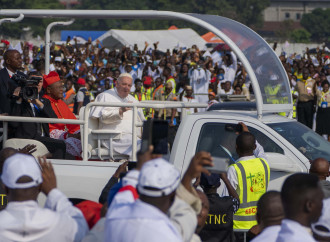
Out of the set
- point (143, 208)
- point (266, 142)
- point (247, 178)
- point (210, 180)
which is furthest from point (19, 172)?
point (266, 142)

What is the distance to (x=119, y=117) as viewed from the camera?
8.38m

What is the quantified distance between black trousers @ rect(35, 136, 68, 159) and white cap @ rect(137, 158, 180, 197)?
4.10m

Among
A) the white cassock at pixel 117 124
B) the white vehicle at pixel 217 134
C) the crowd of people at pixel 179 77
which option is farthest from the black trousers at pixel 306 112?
the white cassock at pixel 117 124

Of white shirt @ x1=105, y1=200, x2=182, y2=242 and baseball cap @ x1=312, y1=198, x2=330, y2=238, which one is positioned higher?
white shirt @ x1=105, y1=200, x2=182, y2=242

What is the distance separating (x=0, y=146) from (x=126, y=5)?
82.5 meters

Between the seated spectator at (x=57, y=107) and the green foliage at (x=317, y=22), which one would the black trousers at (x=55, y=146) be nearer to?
the seated spectator at (x=57, y=107)

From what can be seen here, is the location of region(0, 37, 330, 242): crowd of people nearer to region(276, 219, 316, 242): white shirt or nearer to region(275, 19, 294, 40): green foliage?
region(276, 219, 316, 242): white shirt

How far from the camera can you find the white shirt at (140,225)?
4.09m

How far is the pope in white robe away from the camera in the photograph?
8.16m

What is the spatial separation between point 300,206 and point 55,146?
178 inches

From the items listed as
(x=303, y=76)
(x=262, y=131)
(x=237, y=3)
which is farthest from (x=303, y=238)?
(x=237, y=3)

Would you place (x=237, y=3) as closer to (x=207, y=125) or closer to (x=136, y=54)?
(x=136, y=54)

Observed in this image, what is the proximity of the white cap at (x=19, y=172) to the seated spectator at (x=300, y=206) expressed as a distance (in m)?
1.39

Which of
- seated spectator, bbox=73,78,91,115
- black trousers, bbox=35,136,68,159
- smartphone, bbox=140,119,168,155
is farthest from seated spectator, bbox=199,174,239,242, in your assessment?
seated spectator, bbox=73,78,91,115
